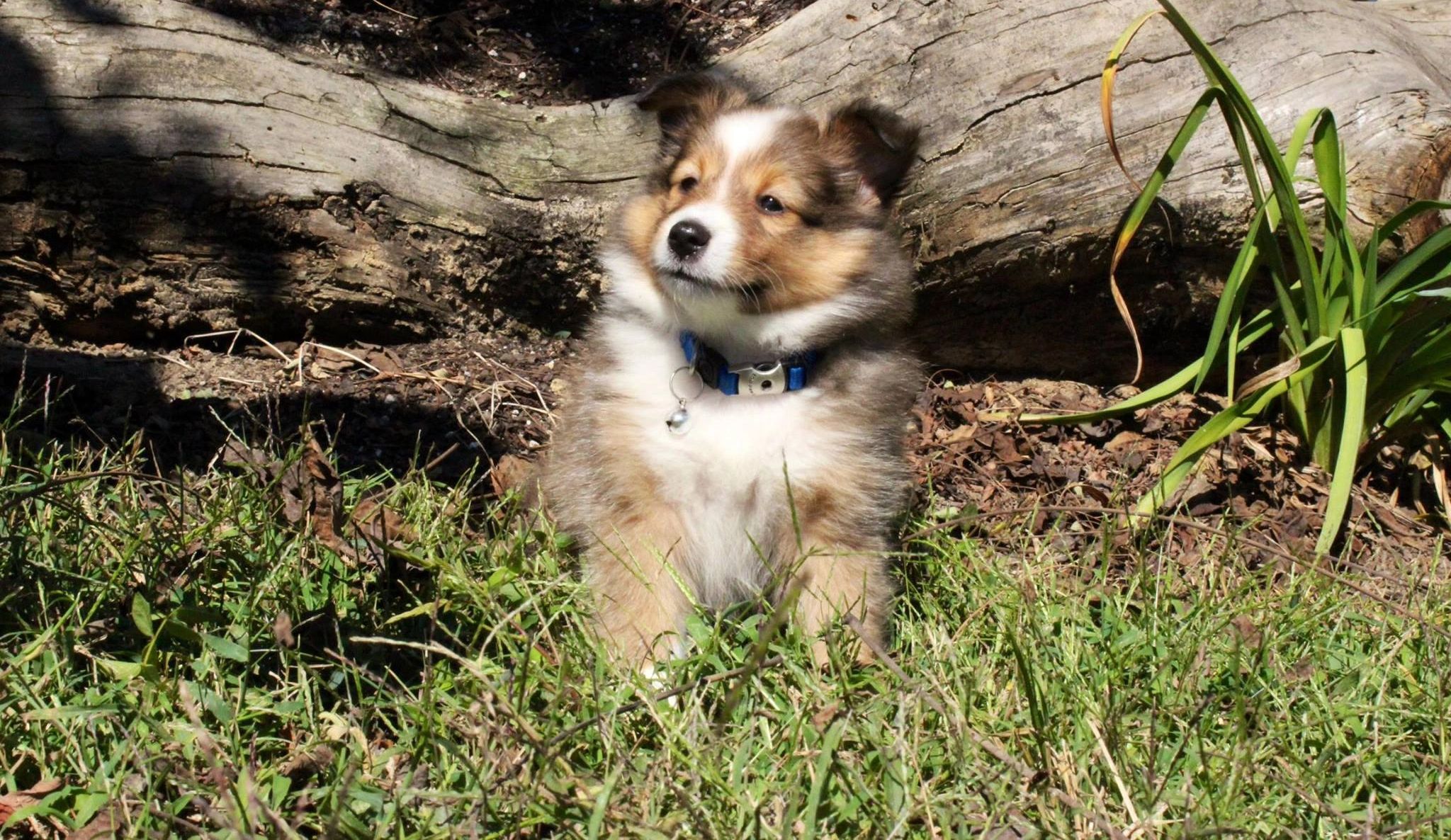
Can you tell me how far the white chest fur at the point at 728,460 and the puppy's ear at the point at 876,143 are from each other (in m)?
0.66

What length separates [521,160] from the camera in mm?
4562

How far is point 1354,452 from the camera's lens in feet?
12.1

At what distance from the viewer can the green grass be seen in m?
2.19

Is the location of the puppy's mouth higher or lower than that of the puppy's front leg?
higher

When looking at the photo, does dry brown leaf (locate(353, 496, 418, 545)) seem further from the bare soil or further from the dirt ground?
the bare soil

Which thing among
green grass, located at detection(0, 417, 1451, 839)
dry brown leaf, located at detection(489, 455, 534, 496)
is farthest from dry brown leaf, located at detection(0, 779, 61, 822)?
dry brown leaf, located at detection(489, 455, 534, 496)

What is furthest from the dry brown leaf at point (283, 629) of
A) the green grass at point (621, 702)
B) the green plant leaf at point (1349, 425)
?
the green plant leaf at point (1349, 425)

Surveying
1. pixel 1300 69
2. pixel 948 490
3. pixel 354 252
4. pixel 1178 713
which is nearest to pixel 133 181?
pixel 354 252

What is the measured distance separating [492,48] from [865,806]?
14.3 feet

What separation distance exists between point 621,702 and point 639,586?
1.79ft

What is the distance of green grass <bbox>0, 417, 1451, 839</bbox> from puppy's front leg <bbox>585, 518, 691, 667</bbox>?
0.41ft

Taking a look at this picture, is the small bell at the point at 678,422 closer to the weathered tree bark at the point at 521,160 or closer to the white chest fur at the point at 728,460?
the white chest fur at the point at 728,460

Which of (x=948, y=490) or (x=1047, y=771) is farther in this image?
(x=948, y=490)

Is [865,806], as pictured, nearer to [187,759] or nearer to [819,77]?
[187,759]
